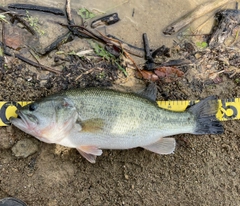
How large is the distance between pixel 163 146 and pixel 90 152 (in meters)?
0.95

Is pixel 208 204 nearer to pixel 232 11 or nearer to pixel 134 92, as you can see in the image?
pixel 134 92

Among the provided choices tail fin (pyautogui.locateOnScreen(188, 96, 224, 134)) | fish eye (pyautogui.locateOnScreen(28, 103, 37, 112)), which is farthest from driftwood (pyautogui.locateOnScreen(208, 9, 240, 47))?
fish eye (pyautogui.locateOnScreen(28, 103, 37, 112))

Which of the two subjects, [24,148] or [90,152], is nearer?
[90,152]

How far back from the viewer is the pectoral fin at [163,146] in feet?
15.2

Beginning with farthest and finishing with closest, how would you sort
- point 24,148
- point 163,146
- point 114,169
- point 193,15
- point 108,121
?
point 193,15, point 114,169, point 163,146, point 24,148, point 108,121

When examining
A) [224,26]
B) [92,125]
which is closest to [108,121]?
[92,125]

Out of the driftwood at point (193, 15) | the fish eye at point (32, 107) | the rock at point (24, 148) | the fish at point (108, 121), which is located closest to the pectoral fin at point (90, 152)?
→ the fish at point (108, 121)

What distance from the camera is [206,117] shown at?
4.74m

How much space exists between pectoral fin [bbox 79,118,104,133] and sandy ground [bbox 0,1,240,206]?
570 mm

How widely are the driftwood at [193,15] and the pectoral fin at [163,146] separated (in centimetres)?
166

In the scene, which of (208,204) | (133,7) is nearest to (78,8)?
(133,7)

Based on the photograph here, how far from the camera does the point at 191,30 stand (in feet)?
17.8

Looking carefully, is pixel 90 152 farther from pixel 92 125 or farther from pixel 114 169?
pixel 114 169

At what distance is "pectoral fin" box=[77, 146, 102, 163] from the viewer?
14.6 feet
